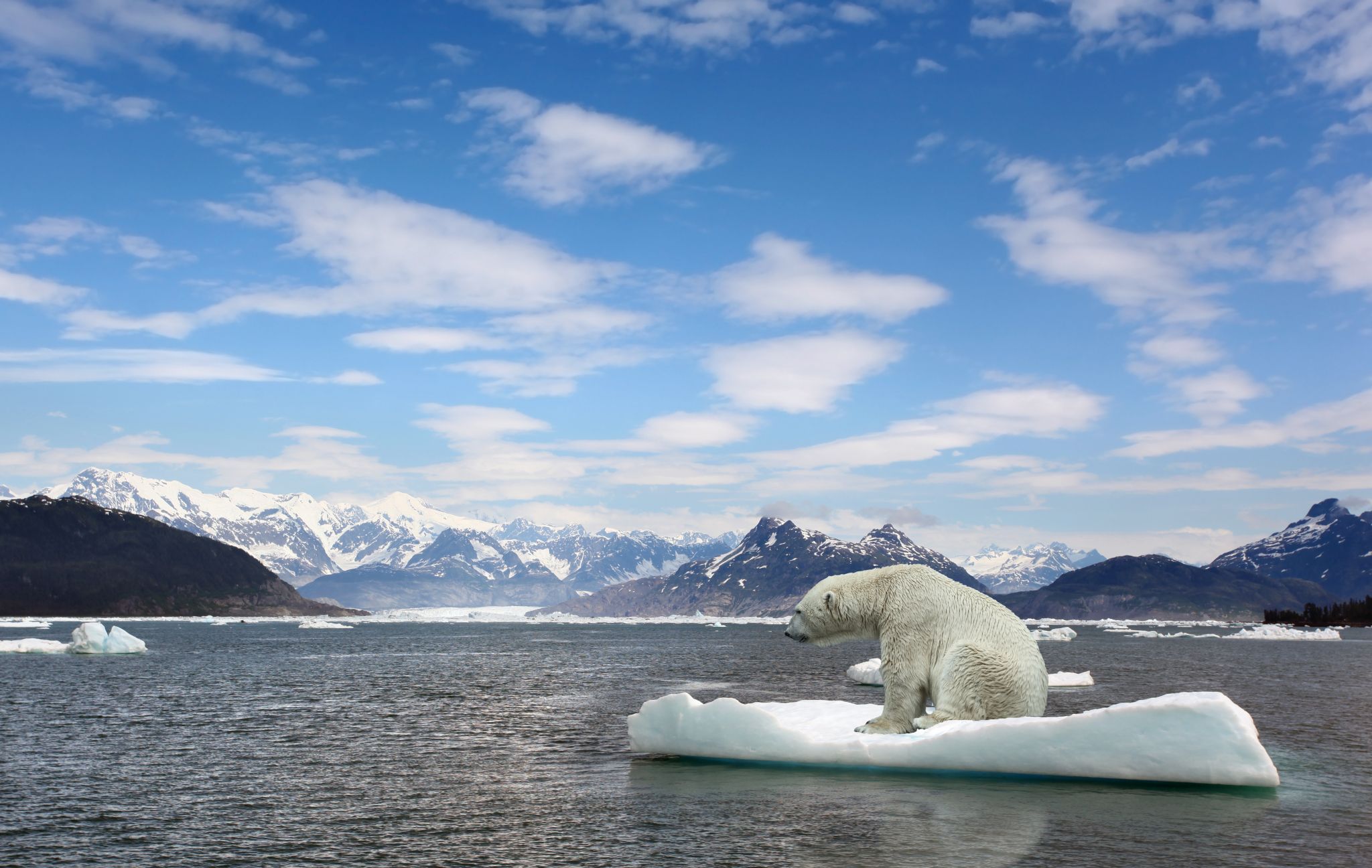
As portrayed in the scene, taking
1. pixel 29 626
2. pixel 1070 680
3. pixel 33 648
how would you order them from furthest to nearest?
1. pixel 29 626
2. pixel 33 648
3. pixel 1070 680

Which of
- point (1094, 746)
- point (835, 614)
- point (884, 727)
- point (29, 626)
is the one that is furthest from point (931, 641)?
point (29, 626)

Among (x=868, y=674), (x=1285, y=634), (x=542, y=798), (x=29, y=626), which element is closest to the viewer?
(x=542, y=798)

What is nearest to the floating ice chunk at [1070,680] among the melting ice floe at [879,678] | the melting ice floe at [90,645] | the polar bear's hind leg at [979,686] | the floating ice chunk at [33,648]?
the melting ice floe at [879,678]

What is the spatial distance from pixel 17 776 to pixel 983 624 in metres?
21.7

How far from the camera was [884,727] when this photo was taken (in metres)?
18.9

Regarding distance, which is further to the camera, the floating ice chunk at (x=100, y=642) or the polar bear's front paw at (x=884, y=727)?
the floating ice chunk at (x=100, y=642)

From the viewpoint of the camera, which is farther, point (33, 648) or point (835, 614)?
point (33, 648)

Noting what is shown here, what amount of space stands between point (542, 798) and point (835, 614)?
676 cm

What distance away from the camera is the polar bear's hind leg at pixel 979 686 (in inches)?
703

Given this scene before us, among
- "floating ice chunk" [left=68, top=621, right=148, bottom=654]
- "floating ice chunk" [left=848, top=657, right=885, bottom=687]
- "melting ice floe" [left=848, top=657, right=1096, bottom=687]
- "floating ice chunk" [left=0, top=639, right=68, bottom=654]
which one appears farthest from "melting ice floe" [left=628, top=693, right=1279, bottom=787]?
"floating ice chunk" [left=0, top=639, right=68, bottom=654]

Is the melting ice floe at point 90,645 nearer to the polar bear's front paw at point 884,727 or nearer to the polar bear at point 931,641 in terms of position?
the polar bear at point 931,641

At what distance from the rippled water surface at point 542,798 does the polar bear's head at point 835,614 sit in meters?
2.77

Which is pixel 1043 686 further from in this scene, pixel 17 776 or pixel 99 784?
pixel 17 776

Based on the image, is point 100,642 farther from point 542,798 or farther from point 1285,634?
point 1285,634
